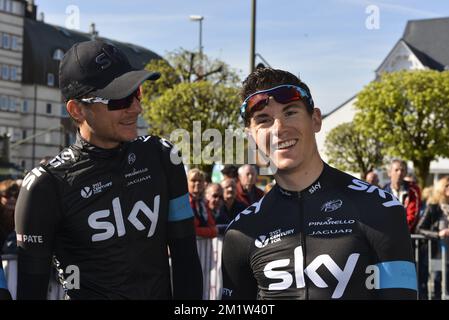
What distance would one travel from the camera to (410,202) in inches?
402

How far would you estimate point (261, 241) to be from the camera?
3068mm

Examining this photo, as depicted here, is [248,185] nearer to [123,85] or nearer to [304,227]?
[123,85]

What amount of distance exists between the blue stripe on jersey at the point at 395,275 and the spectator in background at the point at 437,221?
23.6 ft

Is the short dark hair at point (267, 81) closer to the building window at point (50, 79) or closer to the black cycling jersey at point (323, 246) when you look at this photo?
the black cycling jersey at point (323, 246)

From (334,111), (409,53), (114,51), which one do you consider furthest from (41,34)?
(114,51)

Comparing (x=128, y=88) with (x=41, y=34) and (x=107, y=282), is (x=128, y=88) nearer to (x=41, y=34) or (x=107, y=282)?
(x=107, y=282)

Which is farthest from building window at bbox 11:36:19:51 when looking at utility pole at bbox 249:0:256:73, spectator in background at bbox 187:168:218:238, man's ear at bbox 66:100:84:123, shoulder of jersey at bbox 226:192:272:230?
shoulder of jersey at bbox 226:192:272:230

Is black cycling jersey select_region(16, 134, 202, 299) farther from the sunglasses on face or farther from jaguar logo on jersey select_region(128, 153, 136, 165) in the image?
the sunglasses on face

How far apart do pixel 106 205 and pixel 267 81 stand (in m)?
1.00

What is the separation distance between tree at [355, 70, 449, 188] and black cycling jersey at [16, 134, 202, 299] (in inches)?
1717

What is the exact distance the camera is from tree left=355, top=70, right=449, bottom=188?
45.8m
